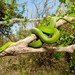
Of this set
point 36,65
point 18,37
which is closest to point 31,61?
point 36,65

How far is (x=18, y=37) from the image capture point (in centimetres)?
992

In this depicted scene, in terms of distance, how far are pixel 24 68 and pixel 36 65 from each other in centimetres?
42

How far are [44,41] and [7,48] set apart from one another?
45cm

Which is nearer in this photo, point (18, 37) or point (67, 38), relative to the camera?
point (67, 38)

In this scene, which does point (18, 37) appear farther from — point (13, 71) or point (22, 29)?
point (13, 71)

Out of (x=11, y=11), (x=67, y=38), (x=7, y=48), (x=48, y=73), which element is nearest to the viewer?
(x=7, y=48)

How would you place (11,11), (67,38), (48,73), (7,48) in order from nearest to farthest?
(7,48)
(67,38)
(11,11)
(48,73)

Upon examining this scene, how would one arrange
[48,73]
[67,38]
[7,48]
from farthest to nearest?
[48,73] < [67,38] < [7,48]

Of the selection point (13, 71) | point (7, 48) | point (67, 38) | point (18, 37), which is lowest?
point (13, 71)

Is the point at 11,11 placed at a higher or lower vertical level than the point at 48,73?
higher

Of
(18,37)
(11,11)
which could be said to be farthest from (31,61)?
(11,11)

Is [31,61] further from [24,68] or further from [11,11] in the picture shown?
[11,11]

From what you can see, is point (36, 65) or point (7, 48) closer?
point (7, 48)

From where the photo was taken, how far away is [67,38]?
555 cm
